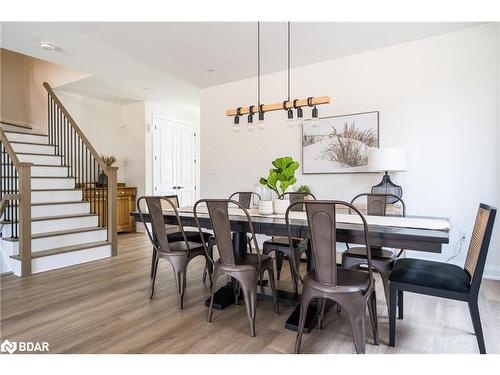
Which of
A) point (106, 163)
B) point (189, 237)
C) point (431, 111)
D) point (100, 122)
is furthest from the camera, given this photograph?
point (100, 122)

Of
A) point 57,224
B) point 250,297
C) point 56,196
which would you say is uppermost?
point 56,196

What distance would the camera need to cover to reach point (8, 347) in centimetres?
187

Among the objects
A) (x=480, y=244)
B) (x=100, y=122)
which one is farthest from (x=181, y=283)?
(x=100, y=122)

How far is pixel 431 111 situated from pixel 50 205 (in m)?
5.08

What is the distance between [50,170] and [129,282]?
2.88 m

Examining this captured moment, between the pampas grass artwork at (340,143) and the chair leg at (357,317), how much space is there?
251cm

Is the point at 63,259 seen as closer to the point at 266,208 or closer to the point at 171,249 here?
the point at 171,249

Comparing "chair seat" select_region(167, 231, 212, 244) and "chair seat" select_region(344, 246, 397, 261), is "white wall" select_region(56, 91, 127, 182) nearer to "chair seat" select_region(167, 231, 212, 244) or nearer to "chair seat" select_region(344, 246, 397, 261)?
"chair seat" select_region(167, 231, 212, 244)

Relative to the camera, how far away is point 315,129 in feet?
13.9

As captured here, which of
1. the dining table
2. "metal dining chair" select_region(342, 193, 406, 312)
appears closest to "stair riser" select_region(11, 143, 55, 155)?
the dining table

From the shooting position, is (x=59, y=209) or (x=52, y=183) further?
(x=52, y=183)

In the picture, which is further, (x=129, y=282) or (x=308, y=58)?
(x=308, y=58)
